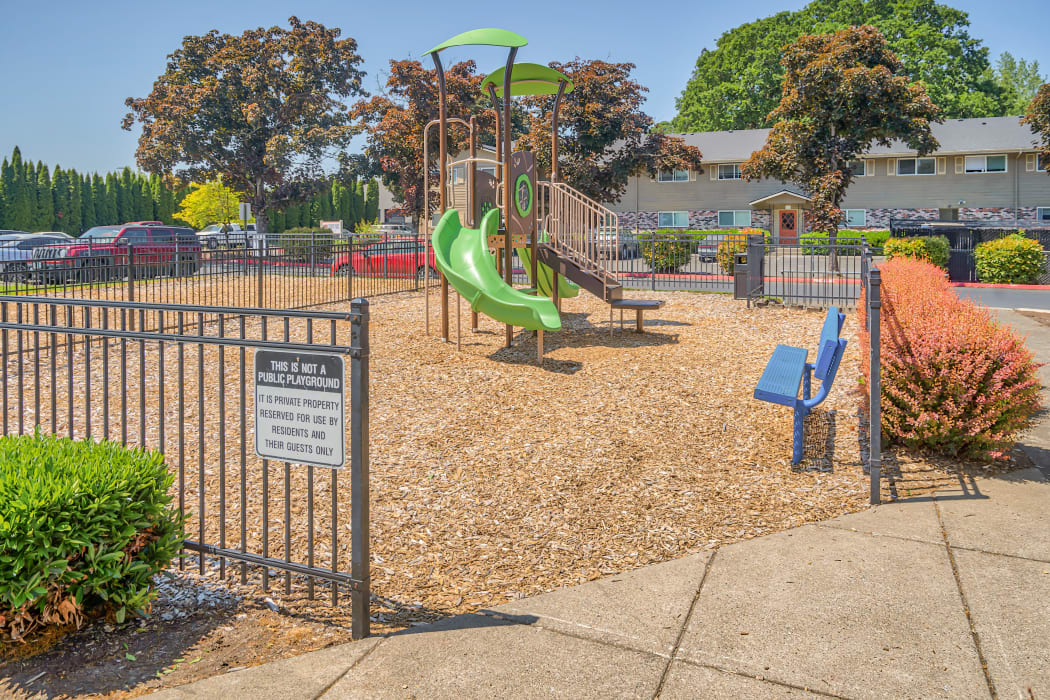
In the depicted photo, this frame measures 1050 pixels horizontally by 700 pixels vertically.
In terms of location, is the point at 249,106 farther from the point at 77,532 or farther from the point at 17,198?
the point at 77,532

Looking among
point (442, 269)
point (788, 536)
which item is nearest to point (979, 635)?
point (788, 536)

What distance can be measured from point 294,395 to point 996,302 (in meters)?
18.7

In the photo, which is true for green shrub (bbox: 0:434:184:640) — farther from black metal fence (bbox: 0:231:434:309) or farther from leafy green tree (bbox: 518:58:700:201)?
leafy green tree (bbox: 518:58:700:201)

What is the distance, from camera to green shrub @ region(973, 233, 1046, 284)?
916 inches

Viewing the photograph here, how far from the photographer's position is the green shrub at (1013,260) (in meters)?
23.3

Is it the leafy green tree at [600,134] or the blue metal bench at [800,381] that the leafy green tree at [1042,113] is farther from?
the blue metal bench at [800,381]

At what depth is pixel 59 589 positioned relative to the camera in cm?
357

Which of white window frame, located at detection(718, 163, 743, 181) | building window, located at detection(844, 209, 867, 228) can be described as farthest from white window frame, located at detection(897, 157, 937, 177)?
white window frame, located at detection(718, 163, 743, 181)

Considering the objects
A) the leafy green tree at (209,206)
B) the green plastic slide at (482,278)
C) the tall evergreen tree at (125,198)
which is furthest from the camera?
the tall evergreen tree at (125,198)

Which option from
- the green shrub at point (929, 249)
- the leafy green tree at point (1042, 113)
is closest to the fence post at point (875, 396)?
the green shrub at point (929, 249)

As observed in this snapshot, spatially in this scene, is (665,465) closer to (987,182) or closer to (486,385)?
(486,385)

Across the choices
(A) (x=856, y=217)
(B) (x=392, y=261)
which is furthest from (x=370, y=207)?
(B) (x=392, y=261)

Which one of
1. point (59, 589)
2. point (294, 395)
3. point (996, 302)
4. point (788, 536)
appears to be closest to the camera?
point (59, 589)

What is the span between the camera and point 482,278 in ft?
34.4
